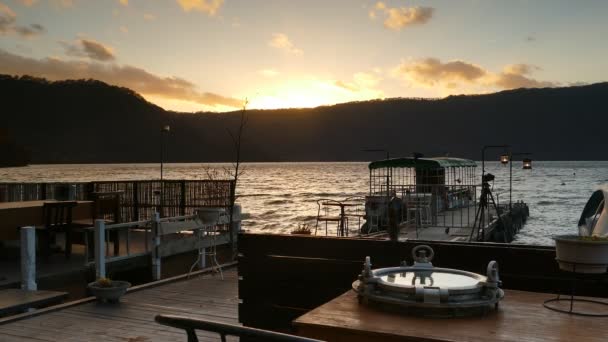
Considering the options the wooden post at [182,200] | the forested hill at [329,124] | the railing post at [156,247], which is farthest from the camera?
the forested hill at [329,124]

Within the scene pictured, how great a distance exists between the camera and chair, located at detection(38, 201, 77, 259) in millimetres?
10203

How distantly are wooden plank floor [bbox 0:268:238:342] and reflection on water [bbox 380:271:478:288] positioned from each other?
3.12 metres

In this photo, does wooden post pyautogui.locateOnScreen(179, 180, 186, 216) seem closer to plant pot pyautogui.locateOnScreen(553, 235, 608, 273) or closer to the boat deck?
the boat deck

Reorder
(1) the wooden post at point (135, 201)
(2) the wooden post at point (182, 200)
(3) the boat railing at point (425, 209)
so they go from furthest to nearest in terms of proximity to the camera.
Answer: (3) the boat railing at point (425, 209) → (1) the wooden post at point (135, 201) → (2) the wooden post at point (182, 200)

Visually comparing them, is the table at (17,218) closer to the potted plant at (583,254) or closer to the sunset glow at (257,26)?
the sunset glow at (257,26)

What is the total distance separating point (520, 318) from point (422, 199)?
17428 millimetres

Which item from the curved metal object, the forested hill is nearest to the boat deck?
the curved metal object

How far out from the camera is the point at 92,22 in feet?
78.7

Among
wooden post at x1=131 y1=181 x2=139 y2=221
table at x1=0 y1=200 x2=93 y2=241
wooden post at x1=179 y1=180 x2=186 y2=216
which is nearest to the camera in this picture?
table at x1=0 y1=200 x2=93 y2=241

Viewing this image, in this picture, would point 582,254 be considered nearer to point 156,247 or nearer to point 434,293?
point 434,293

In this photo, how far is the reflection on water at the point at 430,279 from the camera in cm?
285

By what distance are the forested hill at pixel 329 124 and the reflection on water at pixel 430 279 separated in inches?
3648

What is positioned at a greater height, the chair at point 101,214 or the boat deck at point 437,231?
the chair at point 101,214

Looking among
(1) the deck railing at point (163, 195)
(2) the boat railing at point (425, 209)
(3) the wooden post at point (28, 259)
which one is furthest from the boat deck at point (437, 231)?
(3) the wooden post at point (28, 259)
